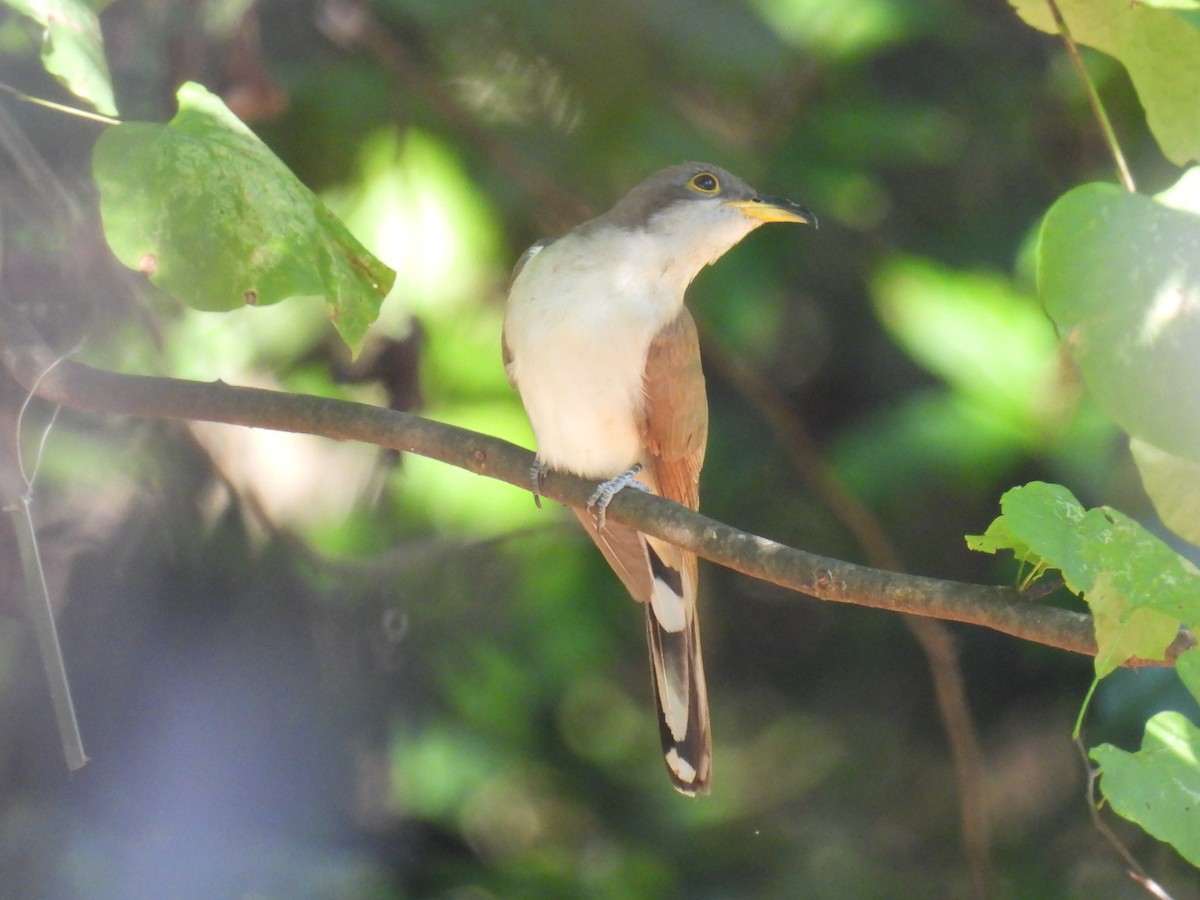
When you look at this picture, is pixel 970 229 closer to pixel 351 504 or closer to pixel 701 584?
pixel 701 584

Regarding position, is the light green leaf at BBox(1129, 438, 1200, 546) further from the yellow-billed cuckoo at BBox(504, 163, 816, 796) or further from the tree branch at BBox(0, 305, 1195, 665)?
the yellow-billed cuckoo at BBox(504, 163, 816, 796)

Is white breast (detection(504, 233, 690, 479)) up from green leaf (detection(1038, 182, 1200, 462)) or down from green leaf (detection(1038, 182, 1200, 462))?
down

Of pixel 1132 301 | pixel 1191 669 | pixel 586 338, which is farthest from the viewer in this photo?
pixel 586 338

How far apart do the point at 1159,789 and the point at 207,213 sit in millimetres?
1542

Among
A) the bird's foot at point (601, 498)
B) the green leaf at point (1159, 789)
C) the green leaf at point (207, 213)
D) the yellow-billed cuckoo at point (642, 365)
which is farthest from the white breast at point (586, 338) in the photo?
the green leaf at point (1159, 789)

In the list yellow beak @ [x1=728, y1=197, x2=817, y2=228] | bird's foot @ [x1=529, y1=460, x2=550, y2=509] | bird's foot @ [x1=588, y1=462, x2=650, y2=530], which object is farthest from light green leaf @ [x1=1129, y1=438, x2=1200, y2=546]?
yellow beak @ [x1=728, y1=197, x2=817, y2=228]

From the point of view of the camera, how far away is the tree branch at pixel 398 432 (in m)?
1.99

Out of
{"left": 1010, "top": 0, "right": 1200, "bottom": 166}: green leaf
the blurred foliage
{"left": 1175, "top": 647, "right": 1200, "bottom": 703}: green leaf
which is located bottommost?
the blurred foliage

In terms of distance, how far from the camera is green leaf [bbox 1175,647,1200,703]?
1.51 meters

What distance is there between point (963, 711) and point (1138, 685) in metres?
0.51

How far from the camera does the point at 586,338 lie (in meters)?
3.23

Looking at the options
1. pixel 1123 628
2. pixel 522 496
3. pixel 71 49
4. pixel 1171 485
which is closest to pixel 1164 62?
pixel 1171 485

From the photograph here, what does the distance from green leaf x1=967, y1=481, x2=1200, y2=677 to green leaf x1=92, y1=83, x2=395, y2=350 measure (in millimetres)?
1139

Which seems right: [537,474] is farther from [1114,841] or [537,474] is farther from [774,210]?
[1114,841]
